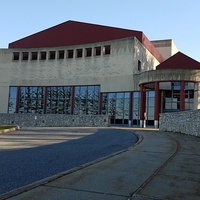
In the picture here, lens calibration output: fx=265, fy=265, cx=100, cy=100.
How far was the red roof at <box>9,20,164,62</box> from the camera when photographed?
44.3m

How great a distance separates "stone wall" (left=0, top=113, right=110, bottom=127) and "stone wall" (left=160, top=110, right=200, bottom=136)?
974 cm

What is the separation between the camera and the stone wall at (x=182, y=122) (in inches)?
717

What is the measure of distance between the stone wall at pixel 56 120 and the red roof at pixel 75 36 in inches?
618

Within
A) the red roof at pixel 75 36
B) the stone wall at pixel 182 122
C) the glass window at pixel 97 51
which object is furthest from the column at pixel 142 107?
the glass window at pixel 97 51

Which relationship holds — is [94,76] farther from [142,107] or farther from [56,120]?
[142,107]

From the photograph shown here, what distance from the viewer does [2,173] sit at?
671 centimetres

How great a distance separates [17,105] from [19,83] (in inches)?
158

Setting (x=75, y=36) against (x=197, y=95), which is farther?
(x=75, y=36)

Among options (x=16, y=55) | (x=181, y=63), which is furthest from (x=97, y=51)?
(x=16, y=55)

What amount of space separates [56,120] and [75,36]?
1771 centimetres

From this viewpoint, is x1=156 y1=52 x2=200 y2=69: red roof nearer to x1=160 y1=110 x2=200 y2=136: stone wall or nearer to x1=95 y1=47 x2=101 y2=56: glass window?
x1=95 y1=47 x2=101 y2=56: glass window

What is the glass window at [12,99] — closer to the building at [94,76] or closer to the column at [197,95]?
the building at [94,76]

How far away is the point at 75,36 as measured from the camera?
47781 mm

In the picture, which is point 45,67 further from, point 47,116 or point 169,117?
point 169,117
